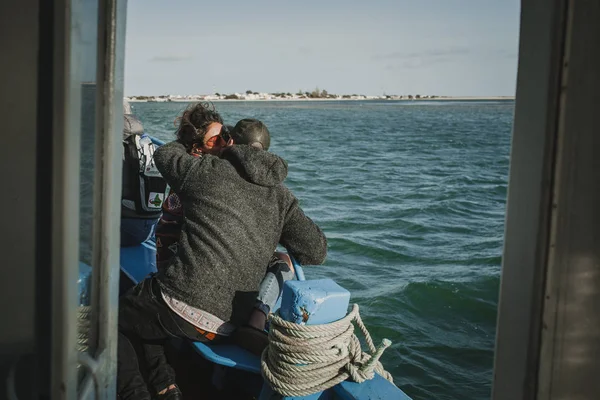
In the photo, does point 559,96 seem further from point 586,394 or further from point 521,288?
point 586,394

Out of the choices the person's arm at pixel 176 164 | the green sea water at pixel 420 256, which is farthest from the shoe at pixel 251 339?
the green sea water at pixel 420 256

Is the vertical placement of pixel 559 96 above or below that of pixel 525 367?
above

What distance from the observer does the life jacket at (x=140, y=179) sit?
373 centimetres

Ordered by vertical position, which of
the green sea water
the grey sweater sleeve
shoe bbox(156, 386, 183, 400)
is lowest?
the green sea water

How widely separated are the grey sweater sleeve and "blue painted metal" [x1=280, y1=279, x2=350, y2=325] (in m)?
0.44

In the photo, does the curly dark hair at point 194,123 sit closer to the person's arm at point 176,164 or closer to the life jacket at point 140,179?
the person's arm at point 176,164

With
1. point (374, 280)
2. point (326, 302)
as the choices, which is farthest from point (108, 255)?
point (374, 280)

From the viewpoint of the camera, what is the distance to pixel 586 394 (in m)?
0.82

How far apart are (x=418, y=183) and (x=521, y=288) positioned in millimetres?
14530

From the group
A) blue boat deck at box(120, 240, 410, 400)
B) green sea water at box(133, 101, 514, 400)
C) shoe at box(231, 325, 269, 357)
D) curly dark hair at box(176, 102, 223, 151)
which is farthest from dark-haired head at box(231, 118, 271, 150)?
green sea water at box(133, 101, 514, 400)

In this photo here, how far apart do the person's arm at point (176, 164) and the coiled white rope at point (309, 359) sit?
69cm

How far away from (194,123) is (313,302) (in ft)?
3.88

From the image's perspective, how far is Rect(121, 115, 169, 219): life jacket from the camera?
147 inches

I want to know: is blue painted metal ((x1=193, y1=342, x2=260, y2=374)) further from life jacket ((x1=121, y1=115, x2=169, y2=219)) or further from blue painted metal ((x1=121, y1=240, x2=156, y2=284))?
life jacket ((x1=121, y1=115, x2=169, y2=219))
